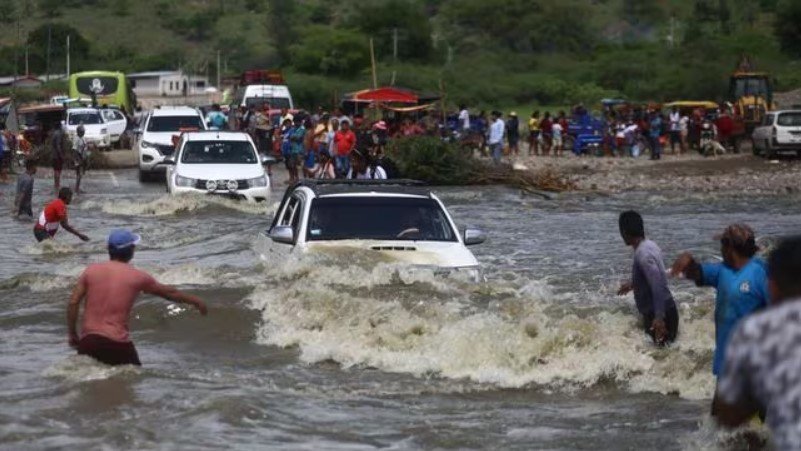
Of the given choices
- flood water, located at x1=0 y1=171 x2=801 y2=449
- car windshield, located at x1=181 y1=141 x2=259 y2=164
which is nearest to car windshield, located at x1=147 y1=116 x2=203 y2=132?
car windshield, located at x1=181 y1=141 x2=259 y2=164

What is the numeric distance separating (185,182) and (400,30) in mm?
67154

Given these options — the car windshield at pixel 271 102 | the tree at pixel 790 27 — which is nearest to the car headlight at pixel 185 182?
the car windshield at pixel 271 102

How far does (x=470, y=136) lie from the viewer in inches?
1628

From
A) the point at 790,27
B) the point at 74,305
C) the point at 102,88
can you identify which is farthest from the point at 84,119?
the point at 790,27

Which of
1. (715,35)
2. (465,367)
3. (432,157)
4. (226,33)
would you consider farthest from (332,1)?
(465,367)

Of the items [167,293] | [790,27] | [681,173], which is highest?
[790,27]

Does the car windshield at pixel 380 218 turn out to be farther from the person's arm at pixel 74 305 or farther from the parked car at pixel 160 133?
the parked car at pixel 160 133

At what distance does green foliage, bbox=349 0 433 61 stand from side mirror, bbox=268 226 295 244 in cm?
7887

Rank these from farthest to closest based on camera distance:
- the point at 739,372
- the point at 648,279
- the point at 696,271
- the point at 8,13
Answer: the point at 8,13 < the point at 648,279 < the point at 696,271 < the point at 739,372

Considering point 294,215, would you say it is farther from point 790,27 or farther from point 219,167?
point 790,27

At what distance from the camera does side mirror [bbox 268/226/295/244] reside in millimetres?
13859

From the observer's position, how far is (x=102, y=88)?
2249 inches

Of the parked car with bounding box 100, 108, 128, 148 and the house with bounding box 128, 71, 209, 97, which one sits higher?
the parked car with bounding box 100, 108, 128, 148

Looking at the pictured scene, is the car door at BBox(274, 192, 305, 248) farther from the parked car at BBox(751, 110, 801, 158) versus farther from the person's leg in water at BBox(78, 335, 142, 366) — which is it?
the parked car at BBox(751, 110, 801, 158)
